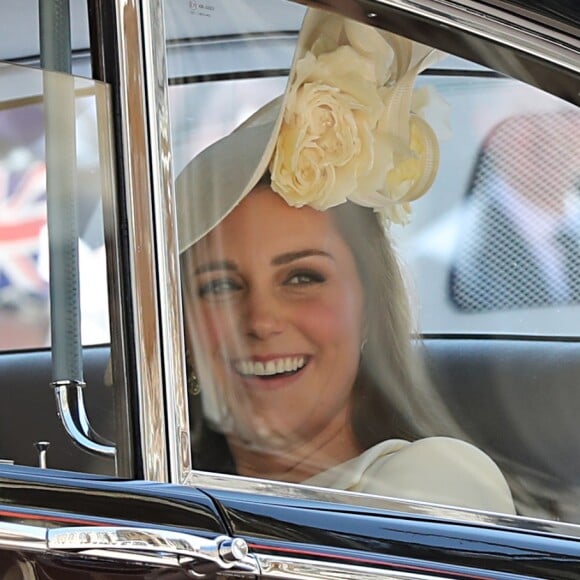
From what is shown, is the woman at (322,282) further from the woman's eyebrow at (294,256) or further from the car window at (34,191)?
the car window at (34,191)

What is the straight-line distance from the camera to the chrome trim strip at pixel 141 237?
1.69m

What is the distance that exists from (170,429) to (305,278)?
31 cm

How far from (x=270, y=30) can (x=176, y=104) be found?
7.0 inches

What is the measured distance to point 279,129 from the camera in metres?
1.83

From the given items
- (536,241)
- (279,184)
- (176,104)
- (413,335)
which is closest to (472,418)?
(413,335)

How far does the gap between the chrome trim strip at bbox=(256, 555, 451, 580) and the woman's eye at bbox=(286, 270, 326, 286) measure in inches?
17.6

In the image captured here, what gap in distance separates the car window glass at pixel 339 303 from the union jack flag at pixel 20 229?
20 cm

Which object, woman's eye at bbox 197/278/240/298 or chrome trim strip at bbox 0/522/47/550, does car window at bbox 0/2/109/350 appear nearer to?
woman's eye at bbox 197/278/240/298

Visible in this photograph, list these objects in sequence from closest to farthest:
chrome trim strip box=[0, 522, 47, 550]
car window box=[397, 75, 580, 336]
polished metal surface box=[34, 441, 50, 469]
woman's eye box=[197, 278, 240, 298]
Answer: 1. chrome trim strip box=[0, 522, 47, 550]
2. polished metal surface box=[34, 441, 50, 469]
3. woman's eye box=[197, 278, 240, 298]
4. car window box=[397, 75, 580, 336]

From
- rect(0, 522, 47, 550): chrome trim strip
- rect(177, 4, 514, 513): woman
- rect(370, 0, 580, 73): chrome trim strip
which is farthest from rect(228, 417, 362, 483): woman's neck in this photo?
rect(370, 0, 580, 73): chrome trim strip

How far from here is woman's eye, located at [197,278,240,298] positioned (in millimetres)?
1769

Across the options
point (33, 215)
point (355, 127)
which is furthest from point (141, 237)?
point (355, 127)

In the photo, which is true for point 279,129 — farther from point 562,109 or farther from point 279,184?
point 562,109

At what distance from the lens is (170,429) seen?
1.71m
